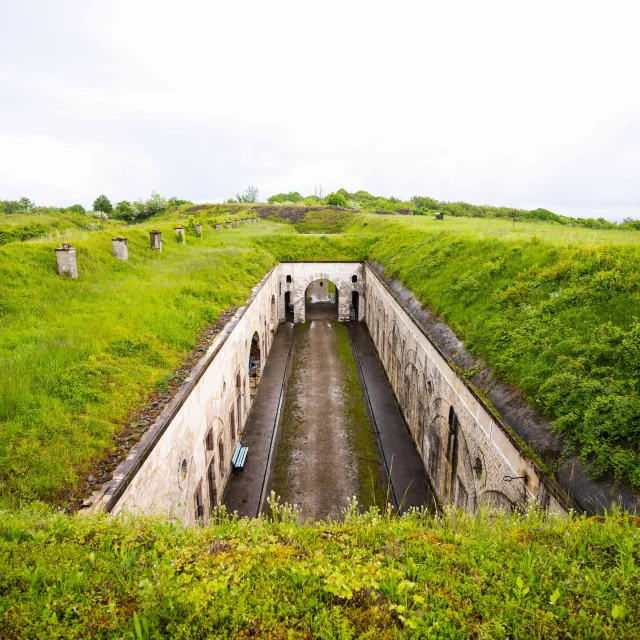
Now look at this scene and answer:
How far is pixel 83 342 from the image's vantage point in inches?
391

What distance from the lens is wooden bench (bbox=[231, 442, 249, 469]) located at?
545 inches

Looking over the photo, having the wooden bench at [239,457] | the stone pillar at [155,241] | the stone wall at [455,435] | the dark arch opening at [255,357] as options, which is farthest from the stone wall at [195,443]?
the stone pillar at [155,241]

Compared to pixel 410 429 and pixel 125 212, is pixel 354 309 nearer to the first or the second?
pixel 410 429

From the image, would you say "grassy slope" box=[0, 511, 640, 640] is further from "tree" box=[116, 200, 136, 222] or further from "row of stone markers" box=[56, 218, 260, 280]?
"tree" box=[116, 200, 136, 222]

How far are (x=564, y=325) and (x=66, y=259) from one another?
51.9ft

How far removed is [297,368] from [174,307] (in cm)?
957

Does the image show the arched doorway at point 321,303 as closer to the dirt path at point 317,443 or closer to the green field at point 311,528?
the dirt path at point 317,443

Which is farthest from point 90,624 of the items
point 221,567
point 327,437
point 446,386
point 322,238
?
point 322,238

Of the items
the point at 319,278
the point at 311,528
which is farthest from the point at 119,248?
the point at 311,528

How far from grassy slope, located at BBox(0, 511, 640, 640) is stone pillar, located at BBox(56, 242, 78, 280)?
12.1 metres

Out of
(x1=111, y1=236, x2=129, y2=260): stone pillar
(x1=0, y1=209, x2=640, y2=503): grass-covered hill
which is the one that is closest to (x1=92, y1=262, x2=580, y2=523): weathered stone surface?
(x1=0, y1=209, x2=640, y2=503): grass-covered hill

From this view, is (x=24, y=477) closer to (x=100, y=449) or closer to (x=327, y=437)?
(x=100, y=449)

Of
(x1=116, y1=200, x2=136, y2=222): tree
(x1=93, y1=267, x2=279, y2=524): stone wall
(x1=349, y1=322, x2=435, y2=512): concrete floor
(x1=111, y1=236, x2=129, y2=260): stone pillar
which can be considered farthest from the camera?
(x1=116, y1=200, x2=136, y2=222): tree

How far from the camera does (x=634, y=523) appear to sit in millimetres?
4863
